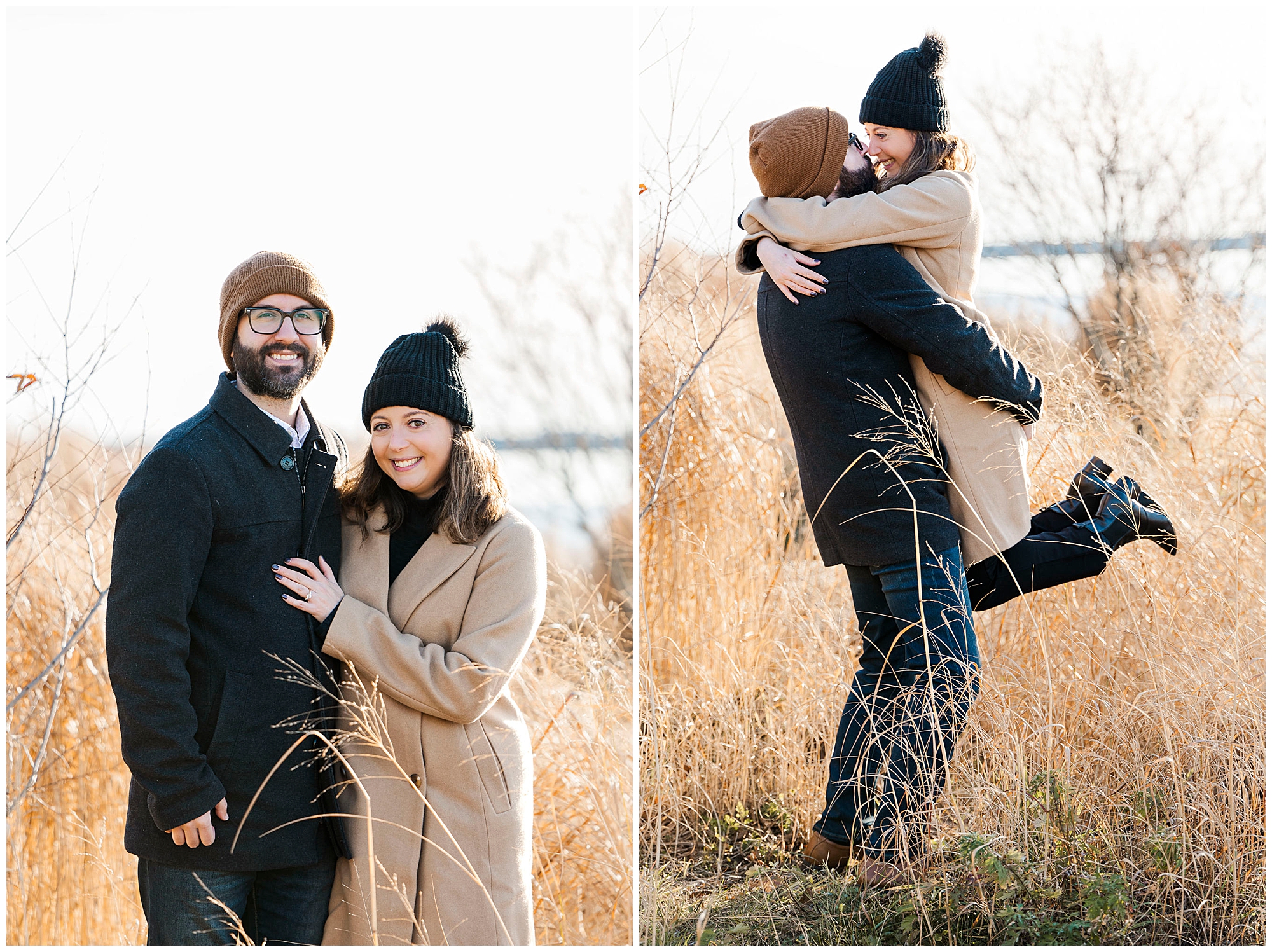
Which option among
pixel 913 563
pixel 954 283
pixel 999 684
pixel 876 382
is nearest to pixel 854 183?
pixel 954 283

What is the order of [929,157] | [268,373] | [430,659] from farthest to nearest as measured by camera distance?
→ 1. [929,157]
2. [268,373]
3. [430,659]

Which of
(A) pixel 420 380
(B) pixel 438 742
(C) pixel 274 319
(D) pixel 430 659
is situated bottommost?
(B) pixel 438 742

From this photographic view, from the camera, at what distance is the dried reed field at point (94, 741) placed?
10.00 feet

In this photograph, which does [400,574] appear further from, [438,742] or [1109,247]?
[1109,247]

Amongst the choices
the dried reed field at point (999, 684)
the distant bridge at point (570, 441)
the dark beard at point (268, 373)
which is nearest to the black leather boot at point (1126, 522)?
the dried reed field at point (999, 684)

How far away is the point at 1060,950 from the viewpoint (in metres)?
2.26

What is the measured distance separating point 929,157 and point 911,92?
0.16 metres

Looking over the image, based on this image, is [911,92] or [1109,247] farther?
[1109,247]

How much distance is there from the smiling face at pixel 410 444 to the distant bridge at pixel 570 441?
9.69ft

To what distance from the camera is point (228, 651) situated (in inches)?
84.0

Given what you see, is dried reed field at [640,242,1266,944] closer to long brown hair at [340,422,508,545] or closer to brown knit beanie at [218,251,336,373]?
long brown hair at [340,422,508,545]

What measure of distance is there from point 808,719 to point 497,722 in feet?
4.14

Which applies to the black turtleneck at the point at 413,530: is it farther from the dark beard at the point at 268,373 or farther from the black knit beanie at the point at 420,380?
the dark beard at the point at 268,373

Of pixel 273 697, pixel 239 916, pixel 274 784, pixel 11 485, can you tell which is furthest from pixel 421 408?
pixel 11 485
